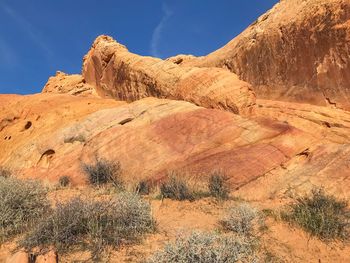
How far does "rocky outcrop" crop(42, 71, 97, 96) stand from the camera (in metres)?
25.3

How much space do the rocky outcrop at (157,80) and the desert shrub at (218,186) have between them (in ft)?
12.9

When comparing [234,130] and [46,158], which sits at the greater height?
[46,158]

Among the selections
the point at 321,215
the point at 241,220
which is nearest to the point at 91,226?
the point at 241,220

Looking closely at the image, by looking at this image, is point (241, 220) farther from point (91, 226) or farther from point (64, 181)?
point (64, 181)

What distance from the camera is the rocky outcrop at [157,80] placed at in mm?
14922

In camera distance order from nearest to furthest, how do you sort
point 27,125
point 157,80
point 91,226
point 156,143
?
point 91,226
point 156,143
point 157,80
point 27,125

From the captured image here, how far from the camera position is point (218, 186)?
35.1ft

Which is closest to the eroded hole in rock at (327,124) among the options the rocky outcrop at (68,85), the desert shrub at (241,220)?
the desert shrub at (241,220)

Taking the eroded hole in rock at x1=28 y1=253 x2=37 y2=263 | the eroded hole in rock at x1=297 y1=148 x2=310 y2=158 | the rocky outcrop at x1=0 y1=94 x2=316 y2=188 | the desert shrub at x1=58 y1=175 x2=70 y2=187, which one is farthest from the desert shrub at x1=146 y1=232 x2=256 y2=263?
the desert shrub at x1=58 y1=175 x2=70 y2=187

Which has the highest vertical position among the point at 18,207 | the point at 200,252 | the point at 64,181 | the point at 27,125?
the point at 27,125

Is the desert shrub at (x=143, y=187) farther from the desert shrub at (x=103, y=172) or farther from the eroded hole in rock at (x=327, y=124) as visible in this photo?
the eroded hole in rock at (x=327, y=124)

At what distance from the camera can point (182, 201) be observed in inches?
411

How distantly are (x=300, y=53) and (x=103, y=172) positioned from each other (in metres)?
7.88

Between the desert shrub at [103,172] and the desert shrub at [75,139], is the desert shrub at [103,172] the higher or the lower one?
the lower one
